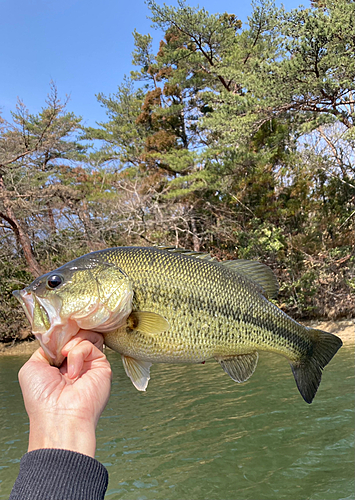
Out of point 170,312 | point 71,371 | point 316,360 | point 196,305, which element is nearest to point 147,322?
point 170,312

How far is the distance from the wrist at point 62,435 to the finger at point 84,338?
0.31m

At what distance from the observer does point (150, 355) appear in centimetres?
179

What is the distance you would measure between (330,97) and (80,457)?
41.9 feet

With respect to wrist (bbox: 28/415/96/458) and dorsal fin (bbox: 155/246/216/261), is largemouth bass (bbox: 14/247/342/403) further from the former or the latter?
wrist (bbox: 28/415/96/458)

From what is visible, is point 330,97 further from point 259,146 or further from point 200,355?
point 200,355

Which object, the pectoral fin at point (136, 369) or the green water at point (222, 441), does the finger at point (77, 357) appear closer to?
the pectoral fin at point (136, 369)

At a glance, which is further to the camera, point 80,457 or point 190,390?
point 190,390

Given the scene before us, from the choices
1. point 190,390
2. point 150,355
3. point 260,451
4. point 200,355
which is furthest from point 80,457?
point 190,390

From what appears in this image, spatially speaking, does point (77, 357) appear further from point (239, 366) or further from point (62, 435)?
point (239, 366)

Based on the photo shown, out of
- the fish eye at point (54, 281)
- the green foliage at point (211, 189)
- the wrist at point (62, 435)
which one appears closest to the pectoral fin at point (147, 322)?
the fish eye at point (54, 281)

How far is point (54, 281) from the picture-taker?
1722mm

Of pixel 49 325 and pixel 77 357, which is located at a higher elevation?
pixel 49 325

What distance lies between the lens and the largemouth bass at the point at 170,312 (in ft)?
5.52

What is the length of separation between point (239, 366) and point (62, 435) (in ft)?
3.23
